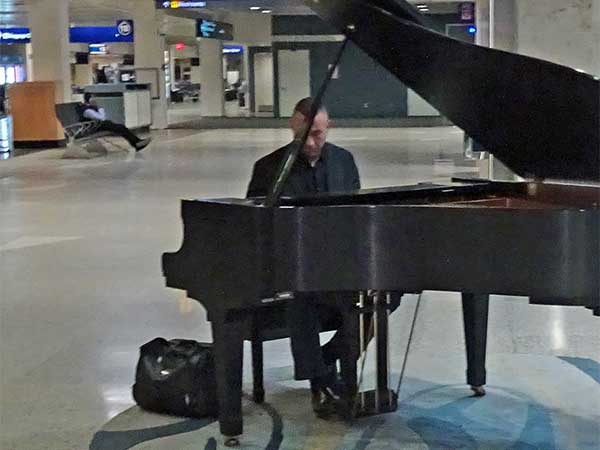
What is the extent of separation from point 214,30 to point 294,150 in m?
28.3

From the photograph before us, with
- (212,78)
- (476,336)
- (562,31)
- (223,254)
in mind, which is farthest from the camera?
(212,78)

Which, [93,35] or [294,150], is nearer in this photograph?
[294,150]

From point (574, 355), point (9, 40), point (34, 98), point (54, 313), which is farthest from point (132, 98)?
point (574, 355)

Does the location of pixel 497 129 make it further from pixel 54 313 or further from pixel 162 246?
pixel 162 246

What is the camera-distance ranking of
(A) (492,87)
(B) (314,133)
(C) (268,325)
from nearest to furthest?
(A) (492,87), (C) (268,325), (B) (314,133)

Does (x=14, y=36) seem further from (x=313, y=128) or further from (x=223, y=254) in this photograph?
(x=223, y=254)

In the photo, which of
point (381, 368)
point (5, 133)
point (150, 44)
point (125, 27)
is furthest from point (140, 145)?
point (381, 368)

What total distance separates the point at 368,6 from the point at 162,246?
5.26 metres

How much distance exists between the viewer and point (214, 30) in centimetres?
3173

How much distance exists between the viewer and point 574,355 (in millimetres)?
5707

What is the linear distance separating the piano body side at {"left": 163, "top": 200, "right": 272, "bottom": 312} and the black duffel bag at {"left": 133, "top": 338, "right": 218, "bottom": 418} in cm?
59

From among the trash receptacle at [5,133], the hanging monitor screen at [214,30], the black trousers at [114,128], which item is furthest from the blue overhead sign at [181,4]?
the black trousers at [114,128]

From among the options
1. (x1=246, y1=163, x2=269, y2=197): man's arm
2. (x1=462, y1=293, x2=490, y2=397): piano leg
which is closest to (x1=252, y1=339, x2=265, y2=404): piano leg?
(x1=246, y1=163, x2=269, y2=197): man's arm

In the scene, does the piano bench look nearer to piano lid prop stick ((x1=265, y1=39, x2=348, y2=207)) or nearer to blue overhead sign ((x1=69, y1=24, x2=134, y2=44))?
piano lid prop stick ((x1=265, y1=39, x2=348, y2=207))
